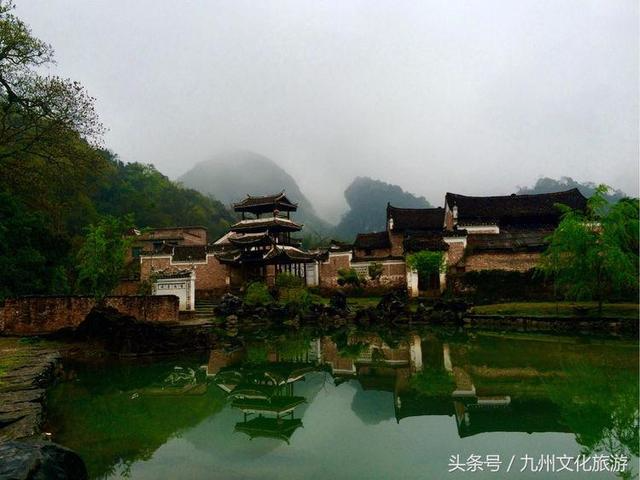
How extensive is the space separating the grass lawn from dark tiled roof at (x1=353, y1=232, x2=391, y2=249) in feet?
43.0

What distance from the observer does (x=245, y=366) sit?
1114cm

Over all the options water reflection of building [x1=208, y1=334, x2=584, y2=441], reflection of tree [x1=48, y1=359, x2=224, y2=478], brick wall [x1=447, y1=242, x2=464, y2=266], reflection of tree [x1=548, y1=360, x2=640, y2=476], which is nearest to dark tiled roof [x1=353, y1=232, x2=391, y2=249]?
brick wall [x1=447, y1=242, x2=464, y2=266]

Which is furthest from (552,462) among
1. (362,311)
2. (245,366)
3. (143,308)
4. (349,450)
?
(362,311)

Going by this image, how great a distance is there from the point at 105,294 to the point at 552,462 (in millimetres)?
15481

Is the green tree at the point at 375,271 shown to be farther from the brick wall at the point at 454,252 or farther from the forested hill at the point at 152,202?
the forested hill at the point at 152,202

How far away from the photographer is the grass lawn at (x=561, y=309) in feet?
61.3

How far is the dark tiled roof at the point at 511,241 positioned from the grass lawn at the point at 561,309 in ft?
21.7

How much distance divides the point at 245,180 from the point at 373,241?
96.0 meters

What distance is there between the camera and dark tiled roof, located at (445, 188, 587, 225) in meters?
32.8

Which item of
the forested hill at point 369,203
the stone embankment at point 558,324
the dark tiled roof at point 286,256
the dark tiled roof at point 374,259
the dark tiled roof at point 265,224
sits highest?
the forested hill at point 369,203

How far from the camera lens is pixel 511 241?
29.4 m

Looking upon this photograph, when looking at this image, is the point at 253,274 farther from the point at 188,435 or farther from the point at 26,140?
the point at 188,435

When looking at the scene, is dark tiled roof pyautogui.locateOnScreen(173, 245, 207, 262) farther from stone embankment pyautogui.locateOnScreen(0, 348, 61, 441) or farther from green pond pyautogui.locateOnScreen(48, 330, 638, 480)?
stone embankment pyautogui.locateOnScreen(0, 348, 61, 441)

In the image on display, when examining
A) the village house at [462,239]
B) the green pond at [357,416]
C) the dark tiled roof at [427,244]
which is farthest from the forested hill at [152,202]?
the green pond at [357,416]
